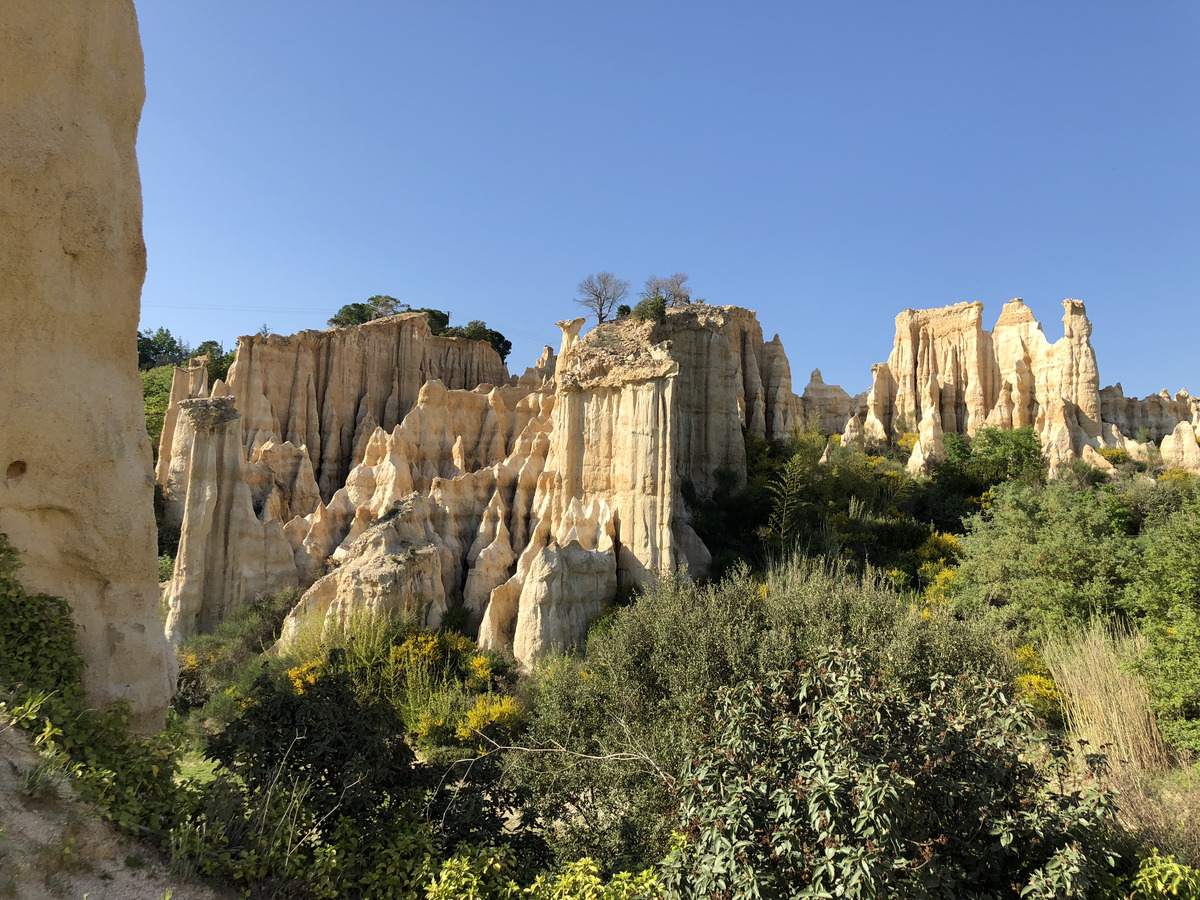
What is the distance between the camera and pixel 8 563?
20.2ft

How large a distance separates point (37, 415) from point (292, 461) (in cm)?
2805

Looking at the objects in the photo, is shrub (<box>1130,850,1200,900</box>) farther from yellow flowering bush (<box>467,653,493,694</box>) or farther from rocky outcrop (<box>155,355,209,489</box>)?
rocky outcrop (<box>155,355,209,489</box>)

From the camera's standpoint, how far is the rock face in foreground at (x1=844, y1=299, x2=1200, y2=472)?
1559 inches

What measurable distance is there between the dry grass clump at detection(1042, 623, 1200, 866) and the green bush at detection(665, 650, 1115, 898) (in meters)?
2.31

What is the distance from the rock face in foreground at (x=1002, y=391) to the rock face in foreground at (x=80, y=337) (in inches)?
1449

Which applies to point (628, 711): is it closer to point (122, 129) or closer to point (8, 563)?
point (8, 563)

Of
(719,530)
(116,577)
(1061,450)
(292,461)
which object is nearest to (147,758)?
(116,577)

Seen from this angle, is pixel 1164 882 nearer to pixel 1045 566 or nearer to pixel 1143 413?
pixel 1045 566

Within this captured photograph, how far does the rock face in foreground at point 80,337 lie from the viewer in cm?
644

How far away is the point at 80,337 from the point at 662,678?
8.81m

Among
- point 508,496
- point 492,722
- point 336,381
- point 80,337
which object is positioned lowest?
point 492,722

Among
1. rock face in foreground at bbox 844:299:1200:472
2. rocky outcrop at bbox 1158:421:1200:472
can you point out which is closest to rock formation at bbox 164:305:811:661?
rock face in foreground at bbox 844:299:1200:472

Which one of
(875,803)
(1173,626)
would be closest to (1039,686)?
(1173,626)

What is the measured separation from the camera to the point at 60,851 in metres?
4.45
